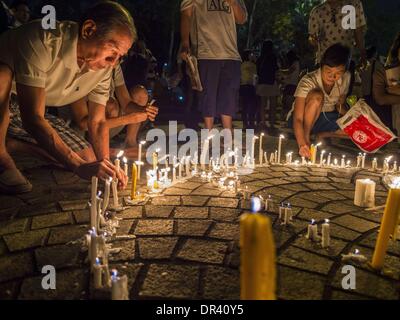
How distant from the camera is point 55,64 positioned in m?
3.99

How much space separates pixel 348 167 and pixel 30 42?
4410mm

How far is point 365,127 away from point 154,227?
177 inches

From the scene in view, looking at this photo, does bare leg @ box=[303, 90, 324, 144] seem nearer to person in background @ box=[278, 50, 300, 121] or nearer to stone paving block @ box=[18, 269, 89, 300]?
stone paving block @ box=[18, 269, 89, 300]

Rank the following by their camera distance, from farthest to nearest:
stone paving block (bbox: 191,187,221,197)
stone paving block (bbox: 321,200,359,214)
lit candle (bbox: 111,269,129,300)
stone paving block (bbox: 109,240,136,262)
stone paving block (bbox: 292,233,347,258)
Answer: stone paving block (bbox: 191,187,221,197), stone paving block (bbox: 321,200,359,214), stone paving block (bbox: 292,233,347,258), stone paving block (bbox: 109,240,136,262), lit candle (bbox: 111,269,129,300)

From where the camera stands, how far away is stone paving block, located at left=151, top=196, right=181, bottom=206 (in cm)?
391

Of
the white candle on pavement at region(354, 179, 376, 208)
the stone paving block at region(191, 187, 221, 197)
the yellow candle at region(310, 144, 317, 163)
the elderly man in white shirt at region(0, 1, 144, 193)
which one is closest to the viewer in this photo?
the elderly man in white shirt at region(0, 1, 144, 193)

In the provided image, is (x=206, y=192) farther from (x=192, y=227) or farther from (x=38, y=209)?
(x=38, y=209)

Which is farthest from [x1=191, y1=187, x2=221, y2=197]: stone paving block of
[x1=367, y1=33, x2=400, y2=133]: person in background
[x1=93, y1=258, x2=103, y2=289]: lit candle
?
[x1=367, y1=33, x2=400, y2=133]: person in background

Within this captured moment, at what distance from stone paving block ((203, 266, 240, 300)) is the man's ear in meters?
2.44

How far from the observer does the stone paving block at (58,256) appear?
2.57m

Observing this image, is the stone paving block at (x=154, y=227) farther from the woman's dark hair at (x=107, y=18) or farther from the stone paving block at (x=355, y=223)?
the woman's dark hair at (x=107, y=18)

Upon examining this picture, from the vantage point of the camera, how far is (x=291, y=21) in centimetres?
3098
